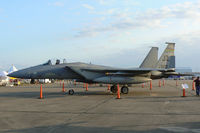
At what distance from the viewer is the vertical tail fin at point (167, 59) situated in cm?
2002

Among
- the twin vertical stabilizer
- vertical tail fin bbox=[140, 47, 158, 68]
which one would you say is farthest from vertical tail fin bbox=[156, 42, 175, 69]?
vertical tail fin bbox=[140, 47, 158, 68]

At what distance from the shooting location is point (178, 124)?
6469 millimetres

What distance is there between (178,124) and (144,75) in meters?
11.1

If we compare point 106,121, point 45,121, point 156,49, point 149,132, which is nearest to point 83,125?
point 106,121

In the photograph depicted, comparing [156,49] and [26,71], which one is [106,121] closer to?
[26,71]

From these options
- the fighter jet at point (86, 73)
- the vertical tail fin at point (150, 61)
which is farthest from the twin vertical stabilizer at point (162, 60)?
the fighter jet at point (86, 73)

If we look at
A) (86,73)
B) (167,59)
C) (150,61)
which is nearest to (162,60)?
(167,59)

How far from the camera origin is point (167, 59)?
65.8ft

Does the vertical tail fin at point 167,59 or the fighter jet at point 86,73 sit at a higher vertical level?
the vertical tail fin at point 167,59

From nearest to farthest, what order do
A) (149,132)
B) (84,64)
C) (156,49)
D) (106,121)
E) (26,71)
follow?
(149,132)
(106,121)
(26,71)
(84,64)
(156,49)

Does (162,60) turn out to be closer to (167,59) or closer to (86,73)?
(167,59)

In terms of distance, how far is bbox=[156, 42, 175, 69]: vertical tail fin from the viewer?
20016mm

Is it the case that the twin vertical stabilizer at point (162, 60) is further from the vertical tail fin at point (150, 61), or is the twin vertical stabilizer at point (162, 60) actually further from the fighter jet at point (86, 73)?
the fighter jet at point (86, 73)

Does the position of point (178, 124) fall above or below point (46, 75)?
below
